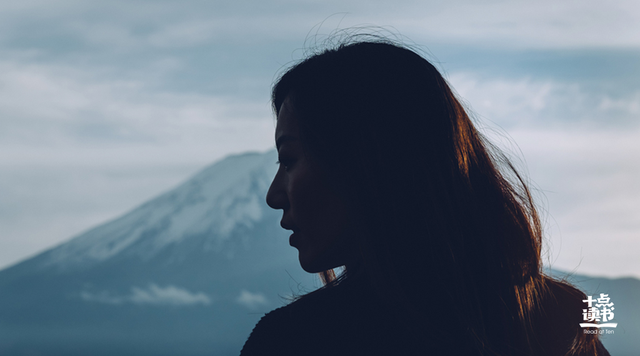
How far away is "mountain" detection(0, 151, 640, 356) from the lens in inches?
5477

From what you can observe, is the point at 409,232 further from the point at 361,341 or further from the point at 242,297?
the point at 242,297

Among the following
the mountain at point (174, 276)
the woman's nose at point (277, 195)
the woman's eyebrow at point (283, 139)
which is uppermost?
the mountain at point (174, 276)

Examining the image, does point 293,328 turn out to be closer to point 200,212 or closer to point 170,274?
point 200,212

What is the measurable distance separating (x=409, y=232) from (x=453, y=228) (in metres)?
0.10

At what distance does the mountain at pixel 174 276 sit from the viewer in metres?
139

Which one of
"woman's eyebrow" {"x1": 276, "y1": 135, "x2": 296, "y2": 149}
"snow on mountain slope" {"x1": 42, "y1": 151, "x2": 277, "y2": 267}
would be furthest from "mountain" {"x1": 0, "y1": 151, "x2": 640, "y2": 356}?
"woman's eyebrow" {"x1": 276, "y1": 135, "x2": 296, "y2": 149}

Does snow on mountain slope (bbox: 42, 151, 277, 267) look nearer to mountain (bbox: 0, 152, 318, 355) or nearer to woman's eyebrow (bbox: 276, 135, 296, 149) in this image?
mountain (bbox: 0, 152, 318, 355)

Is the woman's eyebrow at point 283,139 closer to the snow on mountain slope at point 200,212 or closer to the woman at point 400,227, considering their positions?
the woman at point 400,227

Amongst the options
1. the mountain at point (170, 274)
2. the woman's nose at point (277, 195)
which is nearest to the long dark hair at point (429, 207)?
the woman's nose at point (277, 195)

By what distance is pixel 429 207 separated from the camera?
1.19 metres

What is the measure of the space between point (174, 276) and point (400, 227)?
200204 mm

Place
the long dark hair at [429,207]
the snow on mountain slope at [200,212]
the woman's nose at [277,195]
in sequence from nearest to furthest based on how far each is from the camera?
1. the long dark hair at [429,207]
2. the woman's nose at [277,195]
3. the snow on mountain slope at [200,212]

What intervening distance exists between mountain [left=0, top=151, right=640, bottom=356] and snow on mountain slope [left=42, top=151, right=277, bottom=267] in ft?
0.86

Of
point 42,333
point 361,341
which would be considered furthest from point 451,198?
point 42,333
